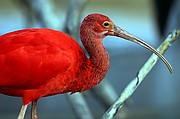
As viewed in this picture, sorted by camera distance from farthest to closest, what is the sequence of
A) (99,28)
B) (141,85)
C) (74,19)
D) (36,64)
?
(141,85)
(74,19)
(99,28)
(36,64)

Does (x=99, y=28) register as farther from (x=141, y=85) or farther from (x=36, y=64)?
(x=141, y=85)

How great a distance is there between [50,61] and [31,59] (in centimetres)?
13

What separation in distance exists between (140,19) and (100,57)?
11.3 metres

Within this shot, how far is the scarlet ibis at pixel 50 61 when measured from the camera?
4.57 meters

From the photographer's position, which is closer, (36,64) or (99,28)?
(36,64)

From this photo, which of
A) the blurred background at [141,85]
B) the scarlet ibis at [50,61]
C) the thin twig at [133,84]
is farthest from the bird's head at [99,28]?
the blurred background at [141,85]

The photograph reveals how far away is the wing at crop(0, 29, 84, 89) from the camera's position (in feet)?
15.0

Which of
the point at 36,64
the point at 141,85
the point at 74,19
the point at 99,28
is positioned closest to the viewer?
the point at 36,64

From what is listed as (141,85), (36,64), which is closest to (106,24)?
(36,64)

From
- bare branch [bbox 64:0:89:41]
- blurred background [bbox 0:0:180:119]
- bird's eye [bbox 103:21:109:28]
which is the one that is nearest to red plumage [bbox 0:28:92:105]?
bird's eye [bbox 103:21:109:28]

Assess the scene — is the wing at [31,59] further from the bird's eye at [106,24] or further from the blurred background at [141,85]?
the blurred background at [141,85]

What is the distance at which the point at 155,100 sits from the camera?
10.3m

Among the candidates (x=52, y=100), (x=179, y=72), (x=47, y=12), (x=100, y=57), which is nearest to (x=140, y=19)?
(x=179, y=72)

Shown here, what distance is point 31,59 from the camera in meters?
4.57
